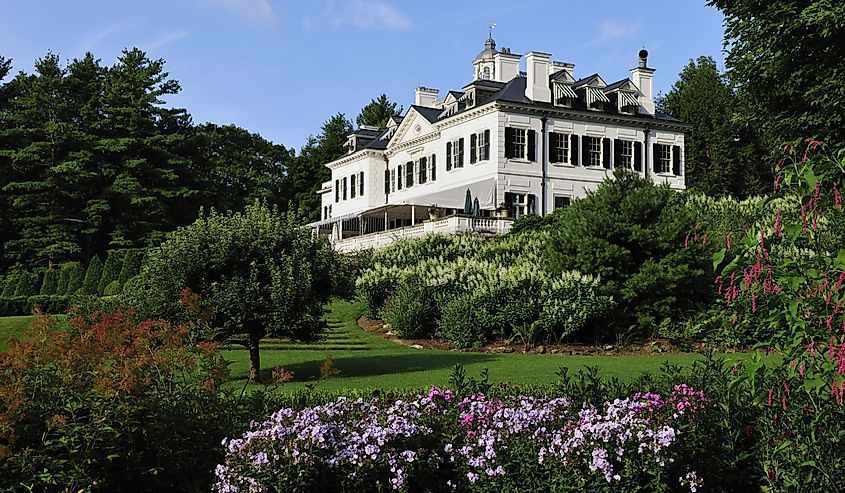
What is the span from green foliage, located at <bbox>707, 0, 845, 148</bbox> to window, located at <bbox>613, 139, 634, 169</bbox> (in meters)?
15.3

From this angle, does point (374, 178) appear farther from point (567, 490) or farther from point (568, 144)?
point (567, 490)

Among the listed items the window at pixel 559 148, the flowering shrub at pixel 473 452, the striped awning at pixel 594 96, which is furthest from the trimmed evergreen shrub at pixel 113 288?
the flowering shrub at pixel 473 452

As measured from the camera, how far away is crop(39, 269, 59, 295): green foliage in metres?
41.8

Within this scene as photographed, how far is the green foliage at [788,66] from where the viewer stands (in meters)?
23.0

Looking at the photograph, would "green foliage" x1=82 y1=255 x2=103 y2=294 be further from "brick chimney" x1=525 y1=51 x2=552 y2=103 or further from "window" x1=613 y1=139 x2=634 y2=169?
"window" x1=613 y1=139 x2=634 y2=169

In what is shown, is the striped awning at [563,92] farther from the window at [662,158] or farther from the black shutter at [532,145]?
the window at [662,158]

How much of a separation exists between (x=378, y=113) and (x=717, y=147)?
27.7m

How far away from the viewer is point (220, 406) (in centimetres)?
781

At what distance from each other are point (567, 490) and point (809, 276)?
2.48 meters

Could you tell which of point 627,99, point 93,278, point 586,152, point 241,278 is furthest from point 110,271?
point 241,278

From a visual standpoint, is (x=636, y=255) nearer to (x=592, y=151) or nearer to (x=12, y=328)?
(x=12, y=328)

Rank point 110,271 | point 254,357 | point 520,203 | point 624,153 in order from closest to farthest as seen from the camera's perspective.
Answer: point 254,357 → point 520,203 → point 110,271 → point 624,153

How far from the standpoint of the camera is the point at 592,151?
40.7m

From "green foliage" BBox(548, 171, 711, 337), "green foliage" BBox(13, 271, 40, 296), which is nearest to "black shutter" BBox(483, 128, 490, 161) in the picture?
"green foliage" BBox(548, 171, 711, 337)
